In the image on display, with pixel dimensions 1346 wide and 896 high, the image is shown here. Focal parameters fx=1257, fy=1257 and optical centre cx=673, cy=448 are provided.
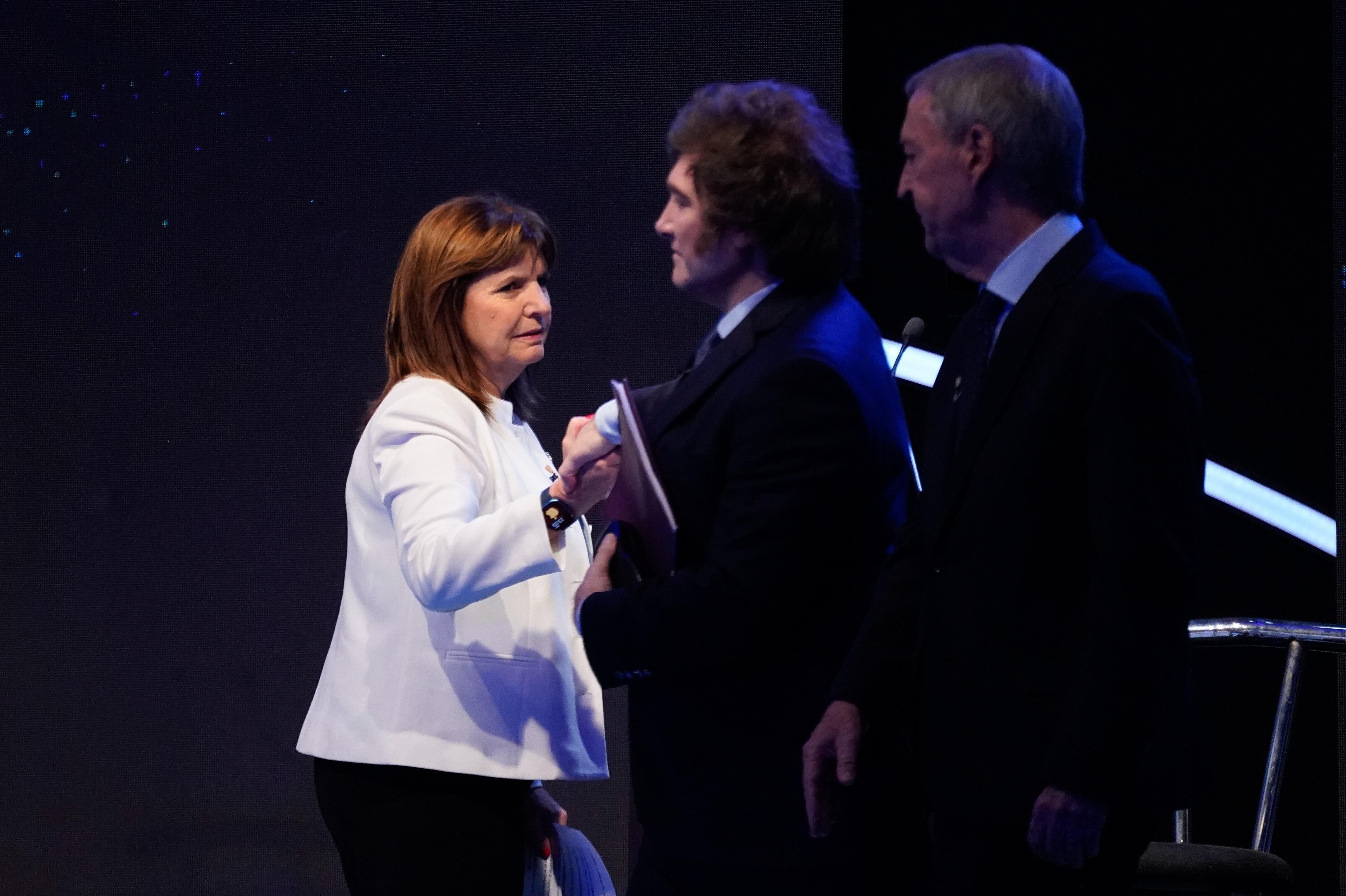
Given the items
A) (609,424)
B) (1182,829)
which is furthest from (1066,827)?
(1182,829)

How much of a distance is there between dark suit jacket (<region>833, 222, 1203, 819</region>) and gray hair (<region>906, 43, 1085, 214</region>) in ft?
Answer: 0.22

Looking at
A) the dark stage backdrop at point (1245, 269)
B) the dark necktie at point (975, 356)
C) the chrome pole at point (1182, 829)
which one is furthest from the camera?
the dark stage backdrop at point (1245, 269)

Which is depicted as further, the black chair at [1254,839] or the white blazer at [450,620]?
the black chair at [1254,839]

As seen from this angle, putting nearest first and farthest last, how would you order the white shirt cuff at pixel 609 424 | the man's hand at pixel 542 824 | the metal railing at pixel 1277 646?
the white shirt cuff at pixel 609 424 → the man's hand at pixel 542 824 → the metal railing at pixel 1277 646

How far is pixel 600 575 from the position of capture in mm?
1592

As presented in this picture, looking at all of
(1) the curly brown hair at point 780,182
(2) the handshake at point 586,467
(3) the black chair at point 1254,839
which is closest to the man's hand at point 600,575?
(2) the handshake at point 586,467

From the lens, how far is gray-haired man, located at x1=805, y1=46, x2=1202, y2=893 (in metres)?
1.21

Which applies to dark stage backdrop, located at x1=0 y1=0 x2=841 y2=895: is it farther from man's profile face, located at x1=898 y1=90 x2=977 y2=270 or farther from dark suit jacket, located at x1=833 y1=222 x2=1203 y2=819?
dark suit jacket, located at x1=833 y1=222 x2=1203 y2=819

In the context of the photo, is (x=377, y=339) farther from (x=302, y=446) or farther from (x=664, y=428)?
(x=664, y=428)

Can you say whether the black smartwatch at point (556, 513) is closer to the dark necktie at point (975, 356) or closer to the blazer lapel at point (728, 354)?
the blazer lapel at point (728, 354)

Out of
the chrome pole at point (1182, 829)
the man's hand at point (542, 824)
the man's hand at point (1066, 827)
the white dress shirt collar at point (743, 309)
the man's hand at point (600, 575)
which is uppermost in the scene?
the white dress shirt collar at point (743, 309)

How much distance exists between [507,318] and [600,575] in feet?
2.14

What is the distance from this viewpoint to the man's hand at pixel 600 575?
1.58 m

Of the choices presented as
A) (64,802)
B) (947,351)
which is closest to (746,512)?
(947,351)
